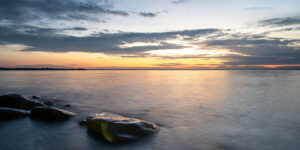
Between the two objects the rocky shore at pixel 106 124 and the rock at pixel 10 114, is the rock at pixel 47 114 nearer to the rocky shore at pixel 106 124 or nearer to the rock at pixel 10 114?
the rocky shore at pixel 106 124

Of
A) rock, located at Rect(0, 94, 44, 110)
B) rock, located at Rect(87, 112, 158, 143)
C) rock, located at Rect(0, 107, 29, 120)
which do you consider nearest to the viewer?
rock, located at Rect(87, 112, 158, 143)

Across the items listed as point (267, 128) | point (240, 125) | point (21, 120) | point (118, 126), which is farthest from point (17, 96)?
point (267, 128)

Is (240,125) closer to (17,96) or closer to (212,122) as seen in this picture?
(212,122)

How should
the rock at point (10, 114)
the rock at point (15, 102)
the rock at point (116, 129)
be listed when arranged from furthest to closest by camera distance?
the rock at point (15, 102) → the rock at point (10, 114) → the rock at point (116, 129)

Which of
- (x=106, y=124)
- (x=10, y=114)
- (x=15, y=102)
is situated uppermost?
(x=15, y=102)

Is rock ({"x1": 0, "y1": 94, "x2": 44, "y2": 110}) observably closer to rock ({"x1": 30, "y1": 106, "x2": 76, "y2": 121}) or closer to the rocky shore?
the rocky shore

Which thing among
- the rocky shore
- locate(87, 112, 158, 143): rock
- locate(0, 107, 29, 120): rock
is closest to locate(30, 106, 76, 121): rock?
the rocky shore

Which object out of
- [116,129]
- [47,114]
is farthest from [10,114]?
[116,129]

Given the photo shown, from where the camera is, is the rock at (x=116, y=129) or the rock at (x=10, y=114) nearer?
the rock at (x=116, y=129)

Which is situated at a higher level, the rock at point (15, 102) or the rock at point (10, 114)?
the rock at point (15, 102)

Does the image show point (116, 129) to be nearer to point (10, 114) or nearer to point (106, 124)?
point (106, 124)

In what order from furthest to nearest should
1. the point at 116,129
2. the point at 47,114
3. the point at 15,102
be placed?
the point at 15,102, the point at 47,114, the point at 116,129

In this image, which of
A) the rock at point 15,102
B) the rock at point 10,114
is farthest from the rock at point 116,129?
the rock at point 15,102

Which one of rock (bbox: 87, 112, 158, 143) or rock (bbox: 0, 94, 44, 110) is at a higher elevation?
rock (bbox: 0, 94, 44, 110)
